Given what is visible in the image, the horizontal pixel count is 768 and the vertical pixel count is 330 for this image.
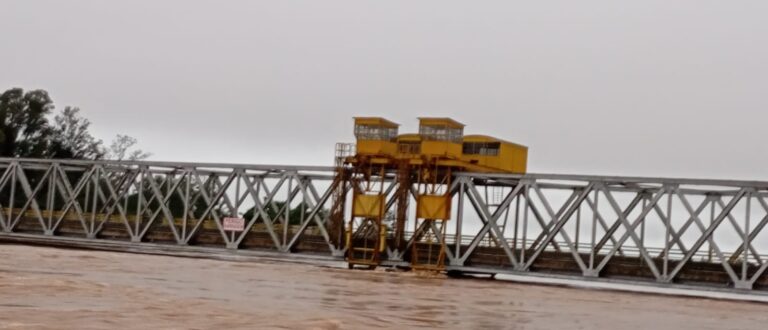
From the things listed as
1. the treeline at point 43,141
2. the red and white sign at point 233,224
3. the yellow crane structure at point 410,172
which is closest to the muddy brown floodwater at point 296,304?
the yellow crane structure at point 410,172

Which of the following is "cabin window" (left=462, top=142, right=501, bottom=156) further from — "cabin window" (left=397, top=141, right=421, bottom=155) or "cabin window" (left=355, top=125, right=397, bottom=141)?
"cabin window" (left=355, top=125, right=397, bottom=141)

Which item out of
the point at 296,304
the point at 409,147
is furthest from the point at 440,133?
the point at 296,304

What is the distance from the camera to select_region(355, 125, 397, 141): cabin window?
5969 centimetres

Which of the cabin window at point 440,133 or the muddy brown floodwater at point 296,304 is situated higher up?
the cabin window at point 440,133

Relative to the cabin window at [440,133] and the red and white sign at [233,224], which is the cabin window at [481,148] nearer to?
the cabin window at [440,133]

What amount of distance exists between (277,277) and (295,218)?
206 ft

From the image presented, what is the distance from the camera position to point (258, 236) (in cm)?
6925

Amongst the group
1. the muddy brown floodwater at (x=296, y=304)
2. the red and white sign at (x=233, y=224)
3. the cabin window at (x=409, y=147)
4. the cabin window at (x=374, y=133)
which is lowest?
the muddy brown floodwater at (x=296, y=304)

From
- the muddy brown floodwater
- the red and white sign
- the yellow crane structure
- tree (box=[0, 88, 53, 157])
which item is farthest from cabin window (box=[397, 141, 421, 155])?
tree (box=[0, 88, 53, 157])

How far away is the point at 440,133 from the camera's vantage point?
191 feet

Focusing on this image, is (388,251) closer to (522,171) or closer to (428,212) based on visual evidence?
(428,212)

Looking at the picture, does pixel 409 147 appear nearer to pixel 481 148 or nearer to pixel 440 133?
pixel 440 133

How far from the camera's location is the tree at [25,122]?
386 ft

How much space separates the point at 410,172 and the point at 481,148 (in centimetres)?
402
